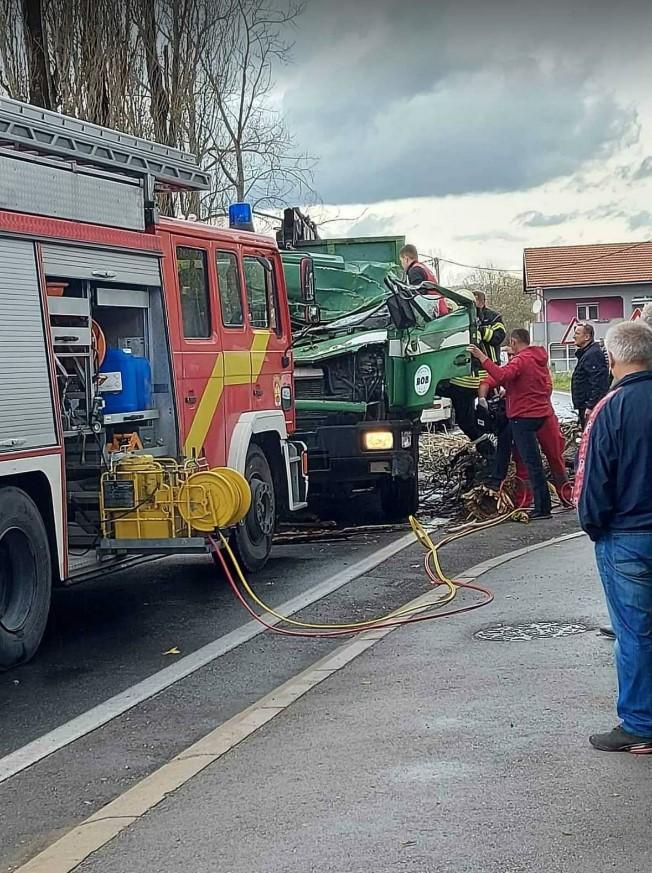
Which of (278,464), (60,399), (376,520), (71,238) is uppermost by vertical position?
(71,238)

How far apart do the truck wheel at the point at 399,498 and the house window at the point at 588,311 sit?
60.0 m

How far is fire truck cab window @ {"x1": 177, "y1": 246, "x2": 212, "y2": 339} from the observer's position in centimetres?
956

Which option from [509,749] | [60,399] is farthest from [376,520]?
[509,749]

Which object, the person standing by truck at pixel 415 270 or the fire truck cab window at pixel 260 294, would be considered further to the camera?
the person standing by truck at pixel 415 270

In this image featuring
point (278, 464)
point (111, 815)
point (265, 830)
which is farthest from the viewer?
point (278, 464)

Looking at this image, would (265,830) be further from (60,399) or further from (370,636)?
(60,399)

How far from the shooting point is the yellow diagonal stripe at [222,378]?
9500 millimetres

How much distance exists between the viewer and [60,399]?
802 cm

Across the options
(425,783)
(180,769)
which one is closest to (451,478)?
(180,769)

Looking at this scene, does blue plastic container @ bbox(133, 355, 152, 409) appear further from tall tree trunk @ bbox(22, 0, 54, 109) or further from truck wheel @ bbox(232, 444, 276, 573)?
tall tree trunk @ bbox(22, 0, 54, 109)

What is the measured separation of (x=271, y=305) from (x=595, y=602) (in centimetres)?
427

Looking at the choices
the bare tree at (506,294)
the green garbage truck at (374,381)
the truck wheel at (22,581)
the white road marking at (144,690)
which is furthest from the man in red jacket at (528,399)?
the bare tree at (506,294)

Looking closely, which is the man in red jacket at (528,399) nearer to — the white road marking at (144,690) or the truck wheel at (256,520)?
the truck wheel at (256,520)

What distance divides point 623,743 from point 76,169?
4902 millimetres
